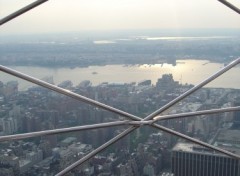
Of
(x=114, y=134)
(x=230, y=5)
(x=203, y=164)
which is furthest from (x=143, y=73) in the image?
(x=230, y=5)

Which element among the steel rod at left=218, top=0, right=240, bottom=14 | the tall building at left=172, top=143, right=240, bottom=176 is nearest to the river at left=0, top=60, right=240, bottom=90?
the tall building at left=172, top=143, right=240, bottom=176

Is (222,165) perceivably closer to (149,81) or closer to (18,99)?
(149,81)

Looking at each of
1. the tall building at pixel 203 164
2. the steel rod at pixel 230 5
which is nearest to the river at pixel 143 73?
the tall building at pixel 203 164

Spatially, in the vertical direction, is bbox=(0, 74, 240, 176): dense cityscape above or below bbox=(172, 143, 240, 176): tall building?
above

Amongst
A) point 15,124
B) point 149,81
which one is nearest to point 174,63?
point 149,81

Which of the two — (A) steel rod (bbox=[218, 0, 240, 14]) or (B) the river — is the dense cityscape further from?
(A) steel rod (bbox=[218, 0, 240, 14])

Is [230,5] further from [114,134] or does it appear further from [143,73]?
[143,73]

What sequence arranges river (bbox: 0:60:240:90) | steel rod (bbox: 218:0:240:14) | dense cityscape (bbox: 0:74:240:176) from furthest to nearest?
river (bbox: 0:60:240:90) → dense cityscape (bbox: 0:74:240:176) → steel rod (bbox: 218:0:240:14)

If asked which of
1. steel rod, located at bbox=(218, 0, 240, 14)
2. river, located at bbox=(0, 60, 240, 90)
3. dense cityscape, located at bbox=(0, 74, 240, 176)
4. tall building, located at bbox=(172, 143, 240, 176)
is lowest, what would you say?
tall building, located at bbox=(172, 143, 240, 176)

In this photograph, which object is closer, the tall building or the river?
the tall building
